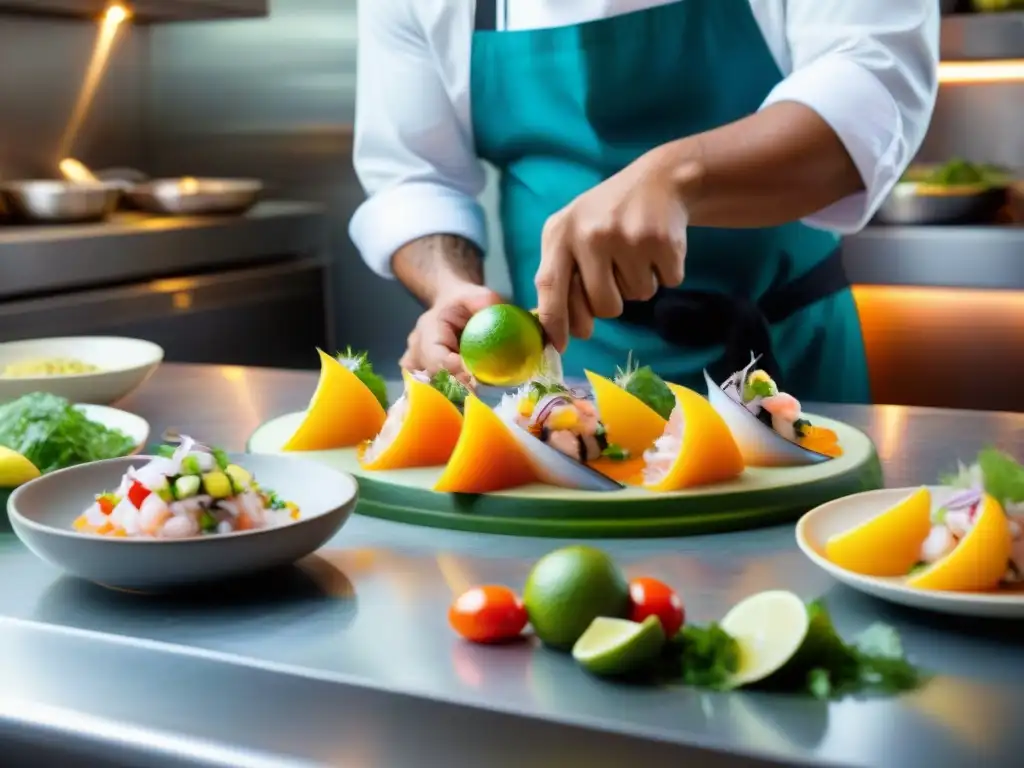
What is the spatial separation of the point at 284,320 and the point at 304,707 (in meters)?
3.32

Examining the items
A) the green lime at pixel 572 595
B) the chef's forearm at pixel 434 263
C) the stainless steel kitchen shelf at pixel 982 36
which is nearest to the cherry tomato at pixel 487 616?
the green lime at pixel 572 595

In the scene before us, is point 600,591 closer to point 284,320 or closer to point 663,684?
point 663,684

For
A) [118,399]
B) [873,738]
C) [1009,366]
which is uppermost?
[873,738]

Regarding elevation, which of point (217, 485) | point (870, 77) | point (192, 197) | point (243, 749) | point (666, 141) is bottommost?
point (192, 197)

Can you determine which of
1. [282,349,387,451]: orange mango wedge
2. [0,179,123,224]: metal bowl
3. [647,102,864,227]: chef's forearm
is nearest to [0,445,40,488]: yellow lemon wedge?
[282,349,387,451]: orange mango wedge

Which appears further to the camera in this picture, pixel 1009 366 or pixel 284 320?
pixel 284 320

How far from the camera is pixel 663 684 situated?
2.90 feet

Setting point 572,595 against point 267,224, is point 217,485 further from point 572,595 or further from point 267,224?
point 267,224

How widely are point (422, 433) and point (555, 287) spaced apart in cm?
27

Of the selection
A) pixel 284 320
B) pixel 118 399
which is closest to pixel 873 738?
pixel 118 399

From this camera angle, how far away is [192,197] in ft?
12.6

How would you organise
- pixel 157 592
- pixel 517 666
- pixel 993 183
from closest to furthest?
pixel 517 666 < pixel 157 592 < pixel 993 183

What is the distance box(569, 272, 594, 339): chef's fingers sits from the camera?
157 cm

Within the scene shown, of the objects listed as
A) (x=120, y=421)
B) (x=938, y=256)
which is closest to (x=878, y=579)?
(x=120, y=421)
